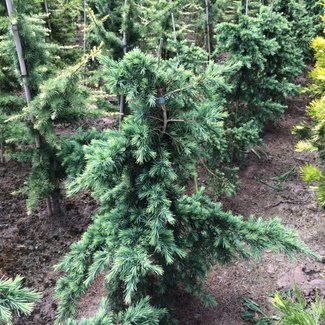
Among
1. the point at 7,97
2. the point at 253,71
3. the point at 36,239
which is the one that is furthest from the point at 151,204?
the point at 253,71

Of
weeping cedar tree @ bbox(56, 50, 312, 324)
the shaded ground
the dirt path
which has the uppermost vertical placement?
weeping cedar tree @ bbox(56, 50, 312, 324)

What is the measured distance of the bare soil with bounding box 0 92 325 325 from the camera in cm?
507

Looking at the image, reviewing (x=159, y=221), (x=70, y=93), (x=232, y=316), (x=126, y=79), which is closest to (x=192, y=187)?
(x=232, y=316)

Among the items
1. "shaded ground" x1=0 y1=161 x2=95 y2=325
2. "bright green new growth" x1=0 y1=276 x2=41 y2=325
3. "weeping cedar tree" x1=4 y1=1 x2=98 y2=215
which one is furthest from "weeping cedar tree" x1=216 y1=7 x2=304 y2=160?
"bright green new growth" x1=0 y1=276 x2=41 y2=325

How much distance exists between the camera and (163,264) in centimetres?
411

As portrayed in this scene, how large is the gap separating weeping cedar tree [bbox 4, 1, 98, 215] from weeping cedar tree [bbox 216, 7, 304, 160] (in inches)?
110

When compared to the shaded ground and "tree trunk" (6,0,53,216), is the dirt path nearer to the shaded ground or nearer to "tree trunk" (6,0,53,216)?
the shaded ground

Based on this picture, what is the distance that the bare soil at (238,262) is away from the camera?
5074mm

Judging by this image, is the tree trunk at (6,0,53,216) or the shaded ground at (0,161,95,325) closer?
the tree trunk at (6,0,53,216)

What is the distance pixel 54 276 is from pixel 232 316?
2.62 meters

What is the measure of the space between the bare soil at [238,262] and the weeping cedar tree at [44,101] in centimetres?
108

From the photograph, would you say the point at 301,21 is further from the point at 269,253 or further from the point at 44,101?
the point at 44,101

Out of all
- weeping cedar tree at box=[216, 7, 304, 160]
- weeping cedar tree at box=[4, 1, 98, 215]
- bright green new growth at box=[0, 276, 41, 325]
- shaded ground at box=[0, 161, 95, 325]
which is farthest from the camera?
weeping cedar tree at box=[216, 7, 304, 160]

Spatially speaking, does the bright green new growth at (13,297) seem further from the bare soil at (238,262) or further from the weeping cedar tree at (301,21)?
the weeping cedar tree at (301,21)
